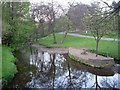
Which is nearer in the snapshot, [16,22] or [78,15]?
[16,22]

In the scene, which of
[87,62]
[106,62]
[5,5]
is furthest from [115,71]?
[5,5]

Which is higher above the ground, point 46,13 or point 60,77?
point 46,13

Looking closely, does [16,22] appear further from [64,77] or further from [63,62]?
[64,77]

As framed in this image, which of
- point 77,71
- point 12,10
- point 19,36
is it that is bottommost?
point 77,71

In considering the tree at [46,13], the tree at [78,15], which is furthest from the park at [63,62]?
the tree at [78,15]

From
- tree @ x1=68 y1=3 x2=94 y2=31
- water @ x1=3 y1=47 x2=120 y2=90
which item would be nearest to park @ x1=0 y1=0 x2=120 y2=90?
water @ x1=3 y1=47 x2=120 y2=90

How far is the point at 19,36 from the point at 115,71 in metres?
15.3

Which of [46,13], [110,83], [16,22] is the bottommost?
[110,83]

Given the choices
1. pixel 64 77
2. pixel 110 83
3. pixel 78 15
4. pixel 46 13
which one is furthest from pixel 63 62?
pixel 78 15

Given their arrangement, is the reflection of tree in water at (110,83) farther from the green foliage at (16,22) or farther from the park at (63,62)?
the green foliage at (16,22)

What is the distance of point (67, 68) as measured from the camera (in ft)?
79.3

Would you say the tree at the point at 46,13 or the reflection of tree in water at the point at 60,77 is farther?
the tree at the point at 46,13

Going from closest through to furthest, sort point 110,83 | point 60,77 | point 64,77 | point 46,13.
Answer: point 110,83, point 60,77, point 64,77, point 46,13

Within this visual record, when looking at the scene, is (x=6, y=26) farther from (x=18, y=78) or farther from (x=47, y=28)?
(x=47, y=28)
